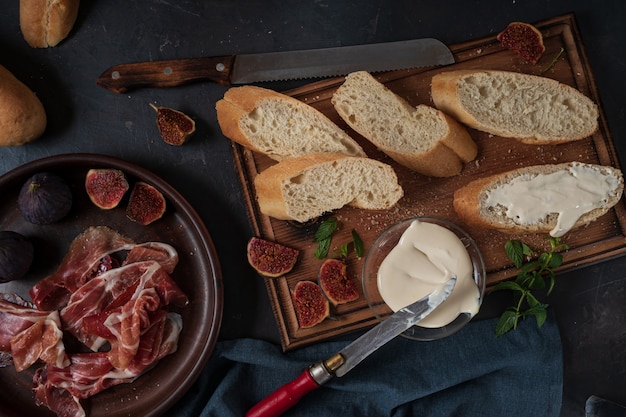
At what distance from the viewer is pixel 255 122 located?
A: 2.82 m

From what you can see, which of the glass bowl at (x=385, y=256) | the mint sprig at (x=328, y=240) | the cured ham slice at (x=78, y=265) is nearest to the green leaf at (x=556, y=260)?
the glass bowl at (x=385, y=256)

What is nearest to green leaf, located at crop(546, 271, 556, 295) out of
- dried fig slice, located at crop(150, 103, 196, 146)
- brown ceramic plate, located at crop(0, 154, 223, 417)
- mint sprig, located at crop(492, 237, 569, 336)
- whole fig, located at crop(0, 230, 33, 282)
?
mint sprig, located at crop(492, 237, 569, 336)

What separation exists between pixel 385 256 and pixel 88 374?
4.67ft

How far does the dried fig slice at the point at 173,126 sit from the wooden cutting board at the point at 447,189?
25cm

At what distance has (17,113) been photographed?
278 centimetres

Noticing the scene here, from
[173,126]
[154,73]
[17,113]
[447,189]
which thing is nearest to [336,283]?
[447,189]

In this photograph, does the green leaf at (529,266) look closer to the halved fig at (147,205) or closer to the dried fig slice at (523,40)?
the dried fig slice at (523,40)

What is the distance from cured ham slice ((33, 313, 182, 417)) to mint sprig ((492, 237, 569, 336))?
1.55 meters

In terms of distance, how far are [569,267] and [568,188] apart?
16.3 inches

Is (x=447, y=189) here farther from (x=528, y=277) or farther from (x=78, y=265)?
(x=78, y=265)

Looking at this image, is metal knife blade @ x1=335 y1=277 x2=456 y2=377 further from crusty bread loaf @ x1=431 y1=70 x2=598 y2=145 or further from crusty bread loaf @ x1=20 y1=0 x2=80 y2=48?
crusty bread loaf @ x1=20 y1=0 x2=80 y2=48

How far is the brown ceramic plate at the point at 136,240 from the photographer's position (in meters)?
2.85

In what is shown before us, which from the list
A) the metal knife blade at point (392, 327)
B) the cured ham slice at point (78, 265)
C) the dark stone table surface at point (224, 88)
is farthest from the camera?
the dark stone table surface at point (224, 88)

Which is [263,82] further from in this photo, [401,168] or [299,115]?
[401,168]
